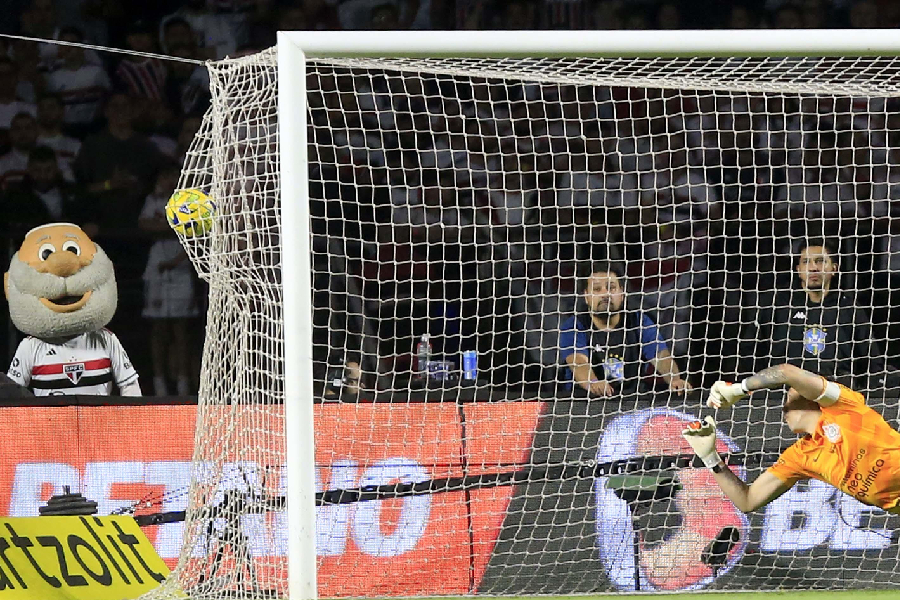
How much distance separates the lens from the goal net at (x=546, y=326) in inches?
201

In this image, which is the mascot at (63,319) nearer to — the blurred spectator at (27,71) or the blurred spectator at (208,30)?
the blurred spectator at (27,71)

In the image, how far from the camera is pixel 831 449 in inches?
190

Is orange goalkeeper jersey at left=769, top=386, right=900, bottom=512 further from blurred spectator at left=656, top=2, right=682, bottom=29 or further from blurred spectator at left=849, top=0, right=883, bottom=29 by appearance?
blurred spectator at left=849, top=0, right=883, bottom=29

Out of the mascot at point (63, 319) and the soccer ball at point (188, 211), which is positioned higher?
the soccer ball at point (188, 211)

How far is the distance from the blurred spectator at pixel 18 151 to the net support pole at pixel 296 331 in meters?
3.06

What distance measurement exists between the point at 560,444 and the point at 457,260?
1120 mm

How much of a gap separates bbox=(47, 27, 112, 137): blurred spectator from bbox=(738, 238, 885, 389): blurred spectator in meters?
3.64

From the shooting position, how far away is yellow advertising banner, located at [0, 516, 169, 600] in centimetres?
534

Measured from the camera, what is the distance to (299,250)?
4.28 m

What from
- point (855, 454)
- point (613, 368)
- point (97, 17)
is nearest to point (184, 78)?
point (97, 17)

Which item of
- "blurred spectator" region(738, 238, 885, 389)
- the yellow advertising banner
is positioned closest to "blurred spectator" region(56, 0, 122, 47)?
the yellow advertising banner

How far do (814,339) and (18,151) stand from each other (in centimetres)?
427

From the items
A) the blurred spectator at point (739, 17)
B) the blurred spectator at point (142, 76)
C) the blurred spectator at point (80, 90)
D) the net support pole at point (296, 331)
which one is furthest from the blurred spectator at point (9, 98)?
the blurred spectator at point (739, 17)

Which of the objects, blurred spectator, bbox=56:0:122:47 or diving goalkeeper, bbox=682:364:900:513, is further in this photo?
blurred spectator, bbox=56:0:122:47
